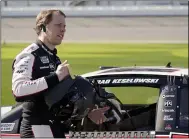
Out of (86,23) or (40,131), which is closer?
(40,131)

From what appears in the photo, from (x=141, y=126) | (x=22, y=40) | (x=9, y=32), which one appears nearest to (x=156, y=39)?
(x=22, y=40)

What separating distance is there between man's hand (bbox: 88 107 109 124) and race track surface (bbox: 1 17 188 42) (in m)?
20.2

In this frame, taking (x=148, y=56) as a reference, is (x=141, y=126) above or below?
above

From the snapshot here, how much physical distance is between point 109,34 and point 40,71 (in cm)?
2342

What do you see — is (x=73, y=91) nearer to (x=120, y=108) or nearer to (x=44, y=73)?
(x=44, y=73)

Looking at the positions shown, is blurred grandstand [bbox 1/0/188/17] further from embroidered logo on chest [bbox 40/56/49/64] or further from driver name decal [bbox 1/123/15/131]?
embroidered logo on chest [bbox 40/56/49/64]

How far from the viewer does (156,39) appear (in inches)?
951

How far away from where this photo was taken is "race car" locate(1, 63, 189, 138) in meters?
3.61

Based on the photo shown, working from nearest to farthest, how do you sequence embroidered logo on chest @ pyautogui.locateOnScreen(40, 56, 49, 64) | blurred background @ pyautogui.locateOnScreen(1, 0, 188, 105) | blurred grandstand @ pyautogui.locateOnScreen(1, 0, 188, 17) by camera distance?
1. embroidered logo on chest @ pyautogui.locateOnScreen(40, 56, 49, 64)
2. blurred background @ pyautogui.locateOnScreen(1, 0, 188, 105)
3. blurred grandstand @ pyautogui.locateOnScreen(1, 0, 188, 17)

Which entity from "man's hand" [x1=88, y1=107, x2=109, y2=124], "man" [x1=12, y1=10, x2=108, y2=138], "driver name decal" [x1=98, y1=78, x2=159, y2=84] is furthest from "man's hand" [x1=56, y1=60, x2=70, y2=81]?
"driver name decal" [x1=98, y1=78, x2=159, y2=84]

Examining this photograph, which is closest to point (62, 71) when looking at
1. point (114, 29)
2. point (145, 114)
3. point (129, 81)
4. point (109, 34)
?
point (129, 81)

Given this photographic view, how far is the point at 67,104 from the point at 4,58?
13784 mm

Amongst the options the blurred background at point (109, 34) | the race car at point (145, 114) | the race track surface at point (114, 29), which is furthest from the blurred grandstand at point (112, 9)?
the race car at point (145, 114)

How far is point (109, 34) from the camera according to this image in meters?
26.5
